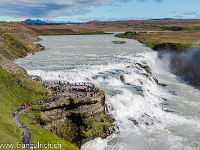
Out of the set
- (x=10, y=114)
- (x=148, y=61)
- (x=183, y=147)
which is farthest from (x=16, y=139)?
(x=148, y=61)

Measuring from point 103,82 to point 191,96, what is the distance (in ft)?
61.7

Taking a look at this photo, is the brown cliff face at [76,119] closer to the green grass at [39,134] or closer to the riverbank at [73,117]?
the riverbank at [73,117]

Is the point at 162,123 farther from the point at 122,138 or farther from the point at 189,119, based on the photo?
the point at 122,138

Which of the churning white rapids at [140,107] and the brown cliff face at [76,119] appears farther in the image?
the churning white rapids at [140,107]

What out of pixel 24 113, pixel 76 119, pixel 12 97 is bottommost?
pixel 76 119

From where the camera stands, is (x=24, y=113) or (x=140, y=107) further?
(x=140, y=107)

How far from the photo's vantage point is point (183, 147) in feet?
72.3

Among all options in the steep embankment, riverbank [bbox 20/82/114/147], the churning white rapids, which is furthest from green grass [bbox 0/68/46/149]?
the churning white rapids

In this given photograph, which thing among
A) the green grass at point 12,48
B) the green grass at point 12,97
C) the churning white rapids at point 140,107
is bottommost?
the churning white rapids at point 140,107

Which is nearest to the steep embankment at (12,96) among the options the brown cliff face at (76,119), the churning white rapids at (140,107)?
the brown cliff face at (76,119)

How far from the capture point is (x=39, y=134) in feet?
59.6

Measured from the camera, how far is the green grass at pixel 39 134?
1753 centimetres

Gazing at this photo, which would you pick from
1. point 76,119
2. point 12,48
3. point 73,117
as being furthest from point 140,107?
point 12,48

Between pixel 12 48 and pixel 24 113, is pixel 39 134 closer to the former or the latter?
pixel 24 113
